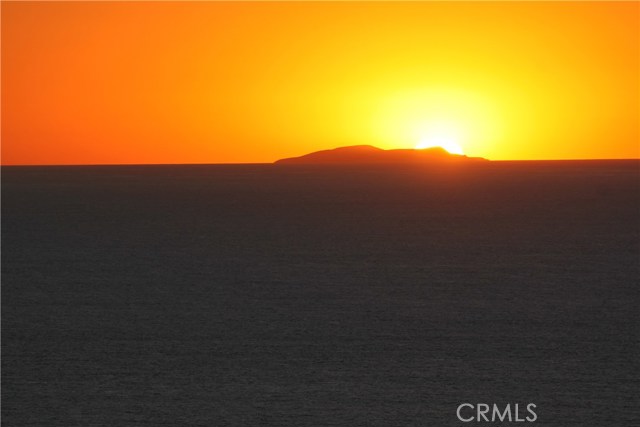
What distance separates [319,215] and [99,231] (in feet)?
27.1

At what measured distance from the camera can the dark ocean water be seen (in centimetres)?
712

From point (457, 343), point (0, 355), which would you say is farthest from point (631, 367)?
point (0, 355)

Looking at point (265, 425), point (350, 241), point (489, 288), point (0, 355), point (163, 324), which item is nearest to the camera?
point (265, 425)

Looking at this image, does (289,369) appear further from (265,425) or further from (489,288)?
(489,288)

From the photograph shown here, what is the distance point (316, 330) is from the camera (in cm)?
988

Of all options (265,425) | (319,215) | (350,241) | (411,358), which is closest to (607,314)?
(411,358)

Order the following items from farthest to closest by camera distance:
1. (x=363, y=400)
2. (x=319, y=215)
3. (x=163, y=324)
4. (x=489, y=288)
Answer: (x=319, y=215) < (x=489, y=288) < (x=163, y=324) < (x=363, y=400)

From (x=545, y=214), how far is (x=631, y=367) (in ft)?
73.3

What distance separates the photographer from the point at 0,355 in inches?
342

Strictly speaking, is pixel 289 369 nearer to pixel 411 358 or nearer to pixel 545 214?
pixel 411 358

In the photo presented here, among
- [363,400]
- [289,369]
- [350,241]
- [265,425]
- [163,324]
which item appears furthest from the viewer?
[350,241]

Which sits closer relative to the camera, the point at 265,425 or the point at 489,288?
the point at 265,425

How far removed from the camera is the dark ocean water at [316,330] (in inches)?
280

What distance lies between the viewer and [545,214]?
98.6ft
